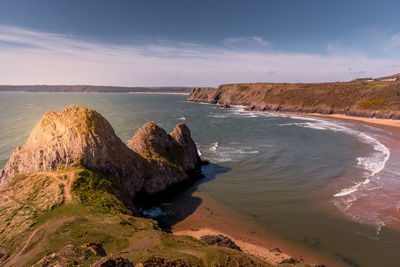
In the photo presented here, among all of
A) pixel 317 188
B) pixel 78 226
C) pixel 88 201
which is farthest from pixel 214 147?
pixel 78 226

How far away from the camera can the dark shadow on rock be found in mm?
20484

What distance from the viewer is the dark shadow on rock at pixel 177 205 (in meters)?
20.5

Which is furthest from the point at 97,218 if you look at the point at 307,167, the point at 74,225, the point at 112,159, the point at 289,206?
the point at 307,167

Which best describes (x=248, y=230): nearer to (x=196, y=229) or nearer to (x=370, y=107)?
(x=196, y=229)

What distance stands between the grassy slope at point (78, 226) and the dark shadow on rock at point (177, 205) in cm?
531

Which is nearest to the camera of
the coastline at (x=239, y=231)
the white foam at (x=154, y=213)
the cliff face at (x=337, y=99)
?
the coastline at (x=239, y=231)

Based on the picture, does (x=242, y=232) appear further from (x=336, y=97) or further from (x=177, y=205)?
(x=336, y=97)

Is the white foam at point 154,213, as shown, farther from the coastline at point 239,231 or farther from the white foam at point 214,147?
the white foam at point 214,147

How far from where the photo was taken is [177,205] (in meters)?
23.1

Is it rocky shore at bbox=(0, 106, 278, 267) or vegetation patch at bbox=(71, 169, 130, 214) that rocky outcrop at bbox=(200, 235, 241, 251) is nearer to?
rocky shore at bbox=(0, 106, 278, 267)

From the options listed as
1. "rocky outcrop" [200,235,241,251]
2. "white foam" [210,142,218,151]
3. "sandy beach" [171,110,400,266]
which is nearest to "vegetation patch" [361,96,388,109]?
"white foam" [210,142,218,151]

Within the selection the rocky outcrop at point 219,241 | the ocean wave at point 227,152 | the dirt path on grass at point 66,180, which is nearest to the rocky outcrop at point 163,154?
the ocean wave at point 227,152

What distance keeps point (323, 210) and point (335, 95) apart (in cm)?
10797

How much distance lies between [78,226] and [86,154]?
8.13m
